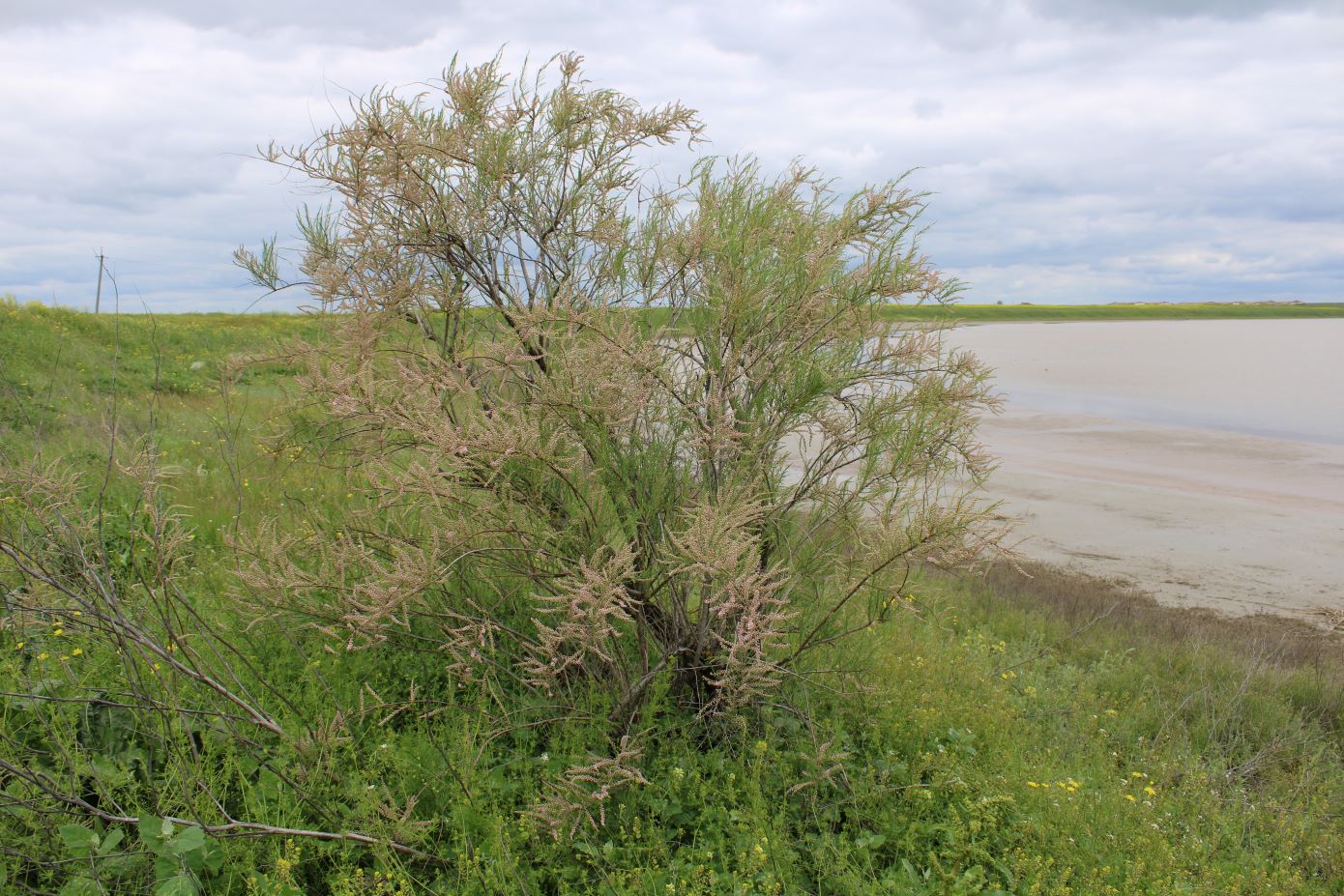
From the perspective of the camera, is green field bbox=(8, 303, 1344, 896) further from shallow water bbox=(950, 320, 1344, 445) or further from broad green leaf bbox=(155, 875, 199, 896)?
shallow water bbox=(950, 320, 1344, 445)

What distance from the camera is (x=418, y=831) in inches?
121

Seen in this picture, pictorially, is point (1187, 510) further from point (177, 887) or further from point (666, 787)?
point (177, 887)

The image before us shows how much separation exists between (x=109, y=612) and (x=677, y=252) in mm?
2767

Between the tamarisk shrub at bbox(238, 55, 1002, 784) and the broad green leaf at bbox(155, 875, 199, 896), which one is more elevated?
the tamarisk shrub at bbox(238, 55, 1002, 784)

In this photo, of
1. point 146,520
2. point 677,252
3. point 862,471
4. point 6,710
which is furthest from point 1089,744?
point 146,520

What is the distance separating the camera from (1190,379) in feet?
107

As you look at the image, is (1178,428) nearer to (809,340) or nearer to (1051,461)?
(1051,461)

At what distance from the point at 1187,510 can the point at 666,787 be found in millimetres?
12713

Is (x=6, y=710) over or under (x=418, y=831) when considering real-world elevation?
over

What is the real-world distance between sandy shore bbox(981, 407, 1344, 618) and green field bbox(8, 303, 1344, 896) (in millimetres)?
3259

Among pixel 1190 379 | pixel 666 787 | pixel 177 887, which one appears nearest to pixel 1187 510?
pixel 666 787

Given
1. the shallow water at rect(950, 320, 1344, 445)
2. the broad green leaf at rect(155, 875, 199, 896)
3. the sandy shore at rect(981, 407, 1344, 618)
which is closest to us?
the broad green leaf at rect(155, 875, 199, 896)

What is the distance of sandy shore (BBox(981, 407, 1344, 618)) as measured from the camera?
10016mm

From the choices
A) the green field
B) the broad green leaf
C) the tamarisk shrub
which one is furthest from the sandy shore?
the broad green leaf
